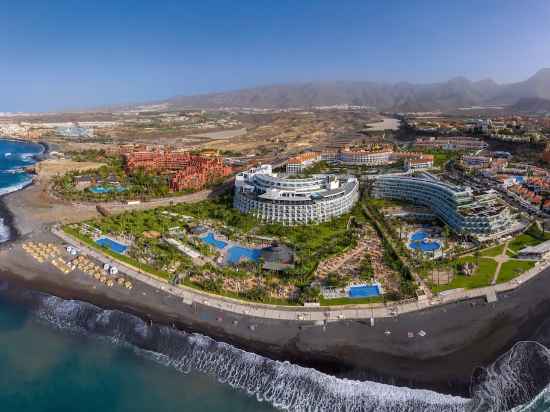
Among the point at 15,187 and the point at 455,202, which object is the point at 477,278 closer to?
the point at 455,202

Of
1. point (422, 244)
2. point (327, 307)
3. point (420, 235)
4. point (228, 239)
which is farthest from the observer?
point (420, 235)

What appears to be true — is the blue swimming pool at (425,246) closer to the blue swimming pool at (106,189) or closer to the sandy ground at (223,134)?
the blue swimming pool at (106,189)

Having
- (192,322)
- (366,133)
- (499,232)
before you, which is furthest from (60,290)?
(366,133)

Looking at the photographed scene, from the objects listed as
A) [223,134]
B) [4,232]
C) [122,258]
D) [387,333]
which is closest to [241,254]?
[122,258]

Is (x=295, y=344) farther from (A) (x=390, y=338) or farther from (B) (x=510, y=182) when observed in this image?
(B) (x=510, y=182)

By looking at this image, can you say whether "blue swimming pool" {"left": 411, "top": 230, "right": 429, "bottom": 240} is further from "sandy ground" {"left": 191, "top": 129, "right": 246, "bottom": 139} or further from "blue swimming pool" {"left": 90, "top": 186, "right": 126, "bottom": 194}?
"sandy ground" {"left": 191, "top": 129, "right": 246, "bottom": 139}

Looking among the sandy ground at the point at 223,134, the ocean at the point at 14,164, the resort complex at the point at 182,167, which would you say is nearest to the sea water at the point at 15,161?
the ocean at the point at 14,164
